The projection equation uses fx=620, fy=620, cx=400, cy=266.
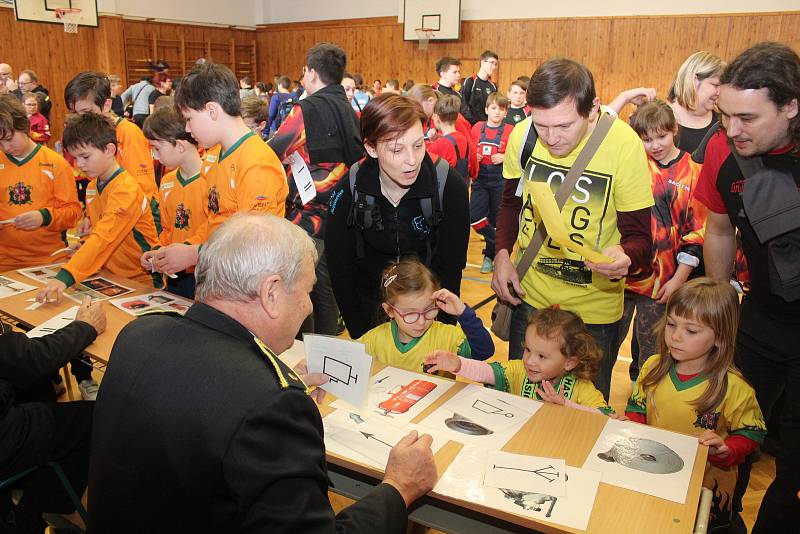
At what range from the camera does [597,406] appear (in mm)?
2395

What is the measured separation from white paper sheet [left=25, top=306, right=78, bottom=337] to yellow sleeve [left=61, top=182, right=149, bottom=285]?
1.27 feet

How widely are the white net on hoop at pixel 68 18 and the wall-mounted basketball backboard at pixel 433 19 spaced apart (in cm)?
789

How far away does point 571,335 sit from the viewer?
240 centimetres

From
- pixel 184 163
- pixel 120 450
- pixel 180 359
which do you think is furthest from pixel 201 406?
pixel 184 163

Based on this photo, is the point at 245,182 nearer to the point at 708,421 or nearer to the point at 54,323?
the point at 54,323

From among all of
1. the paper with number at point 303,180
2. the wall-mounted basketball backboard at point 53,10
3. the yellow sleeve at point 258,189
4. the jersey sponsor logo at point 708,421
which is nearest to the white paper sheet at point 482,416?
the jersey sponsor logo at point 708,421

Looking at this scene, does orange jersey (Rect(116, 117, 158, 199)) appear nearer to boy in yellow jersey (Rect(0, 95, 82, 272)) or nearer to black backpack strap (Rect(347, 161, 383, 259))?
boy in yellow jersey (Rect(0, 95, 82, 272))

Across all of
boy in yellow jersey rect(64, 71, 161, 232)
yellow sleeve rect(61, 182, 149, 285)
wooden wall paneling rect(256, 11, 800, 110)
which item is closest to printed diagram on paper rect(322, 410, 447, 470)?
yellow sleeve rect(61, 182, 149, 285)

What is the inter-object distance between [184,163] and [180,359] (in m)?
2.47

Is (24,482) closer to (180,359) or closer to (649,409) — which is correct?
(180,359)

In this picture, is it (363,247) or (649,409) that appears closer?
(649,409)

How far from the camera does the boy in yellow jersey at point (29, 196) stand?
12.9 ft

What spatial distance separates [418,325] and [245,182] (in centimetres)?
106

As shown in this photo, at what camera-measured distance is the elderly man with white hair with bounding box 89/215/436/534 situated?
1.20 metres
